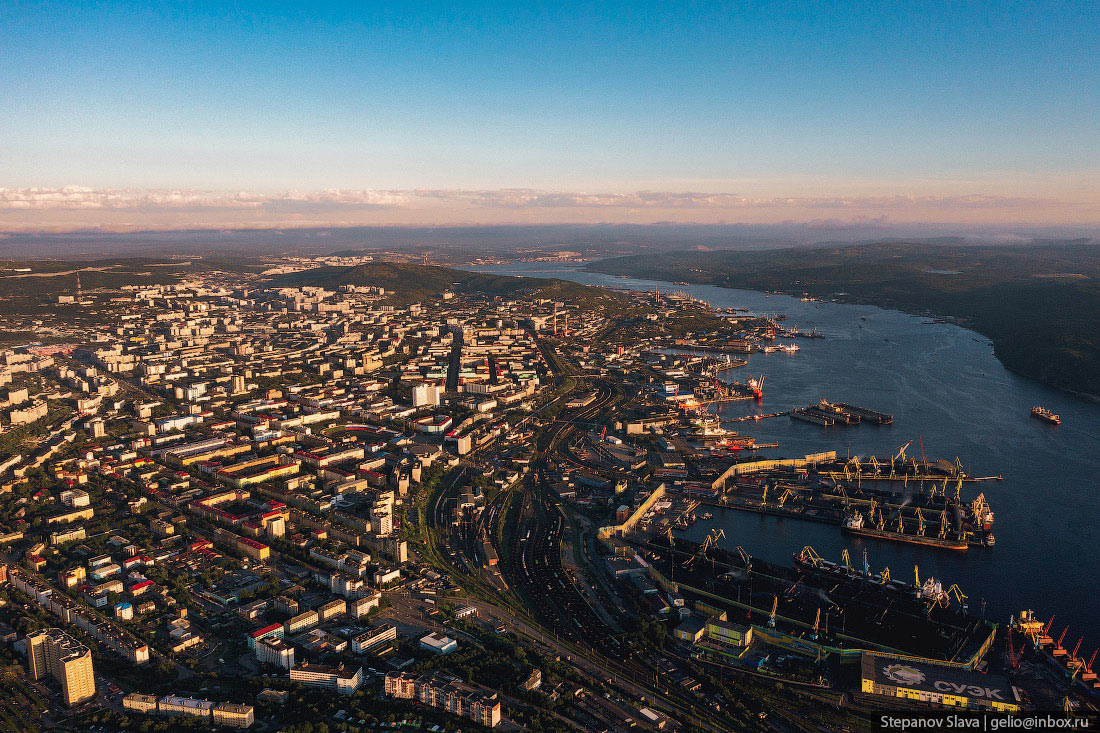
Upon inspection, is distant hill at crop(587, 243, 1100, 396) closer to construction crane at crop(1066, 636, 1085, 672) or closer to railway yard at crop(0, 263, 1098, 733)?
railway yard at crop(0, 263, 1098, 733)

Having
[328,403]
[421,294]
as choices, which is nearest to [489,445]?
[328,403]

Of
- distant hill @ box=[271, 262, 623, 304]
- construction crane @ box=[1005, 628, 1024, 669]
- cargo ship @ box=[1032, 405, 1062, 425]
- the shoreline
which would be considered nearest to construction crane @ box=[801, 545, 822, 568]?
construction crane @ box=[1005, 628, 1024, 669]

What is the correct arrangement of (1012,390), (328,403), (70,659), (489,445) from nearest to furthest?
1. (70,659)
2. (489,445)
3. (328,403)
4. (1012,390)

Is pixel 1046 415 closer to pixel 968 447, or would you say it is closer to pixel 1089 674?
pixel 968 447

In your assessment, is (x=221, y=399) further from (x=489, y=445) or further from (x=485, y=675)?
(x=485, y=675)

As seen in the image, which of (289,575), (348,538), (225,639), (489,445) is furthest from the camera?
(489,445)

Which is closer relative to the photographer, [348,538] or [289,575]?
[289,575]

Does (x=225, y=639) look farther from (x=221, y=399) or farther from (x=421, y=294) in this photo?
(x=421, y=294)

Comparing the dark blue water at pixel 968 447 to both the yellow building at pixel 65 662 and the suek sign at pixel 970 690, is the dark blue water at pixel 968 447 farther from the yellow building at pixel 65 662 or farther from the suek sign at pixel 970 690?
the yellow building at pixel 65 662
